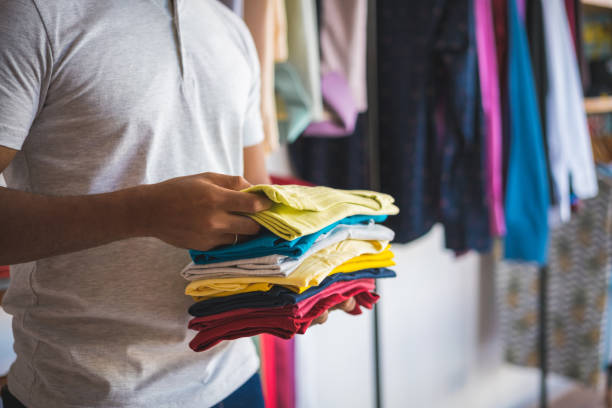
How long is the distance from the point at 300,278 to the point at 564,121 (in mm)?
1439

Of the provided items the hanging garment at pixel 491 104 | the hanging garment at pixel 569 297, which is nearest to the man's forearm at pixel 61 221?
the hanging garment at pixel 491 104

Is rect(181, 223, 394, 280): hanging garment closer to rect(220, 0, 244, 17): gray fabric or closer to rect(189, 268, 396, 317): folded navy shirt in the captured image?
rect(189, 268, 396, 317): folded navy shirt

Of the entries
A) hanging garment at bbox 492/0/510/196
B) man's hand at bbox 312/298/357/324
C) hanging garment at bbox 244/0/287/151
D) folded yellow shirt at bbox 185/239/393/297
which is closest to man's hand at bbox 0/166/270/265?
folded yellow shirt at bbox 185/239/393/297

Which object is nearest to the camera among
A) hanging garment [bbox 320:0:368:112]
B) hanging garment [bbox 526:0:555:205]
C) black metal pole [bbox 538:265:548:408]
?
hanging garment [bbox 320:0:368:112]

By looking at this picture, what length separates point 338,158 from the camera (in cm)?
159

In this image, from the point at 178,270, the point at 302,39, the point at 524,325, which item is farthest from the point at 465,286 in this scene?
the point at 178,270

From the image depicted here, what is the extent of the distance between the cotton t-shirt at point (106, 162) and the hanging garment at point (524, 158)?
3.67 feet

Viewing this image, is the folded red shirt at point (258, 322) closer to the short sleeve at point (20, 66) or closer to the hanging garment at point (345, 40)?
the short sleeve at point (20, 66)

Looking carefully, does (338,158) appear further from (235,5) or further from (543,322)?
(543,322)

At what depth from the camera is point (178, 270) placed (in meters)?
0.77

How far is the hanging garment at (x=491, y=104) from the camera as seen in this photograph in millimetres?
1551

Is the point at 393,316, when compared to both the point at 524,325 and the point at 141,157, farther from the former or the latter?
the point at 141,157

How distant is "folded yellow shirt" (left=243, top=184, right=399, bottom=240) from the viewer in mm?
635

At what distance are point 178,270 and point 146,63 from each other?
0.91 feet
